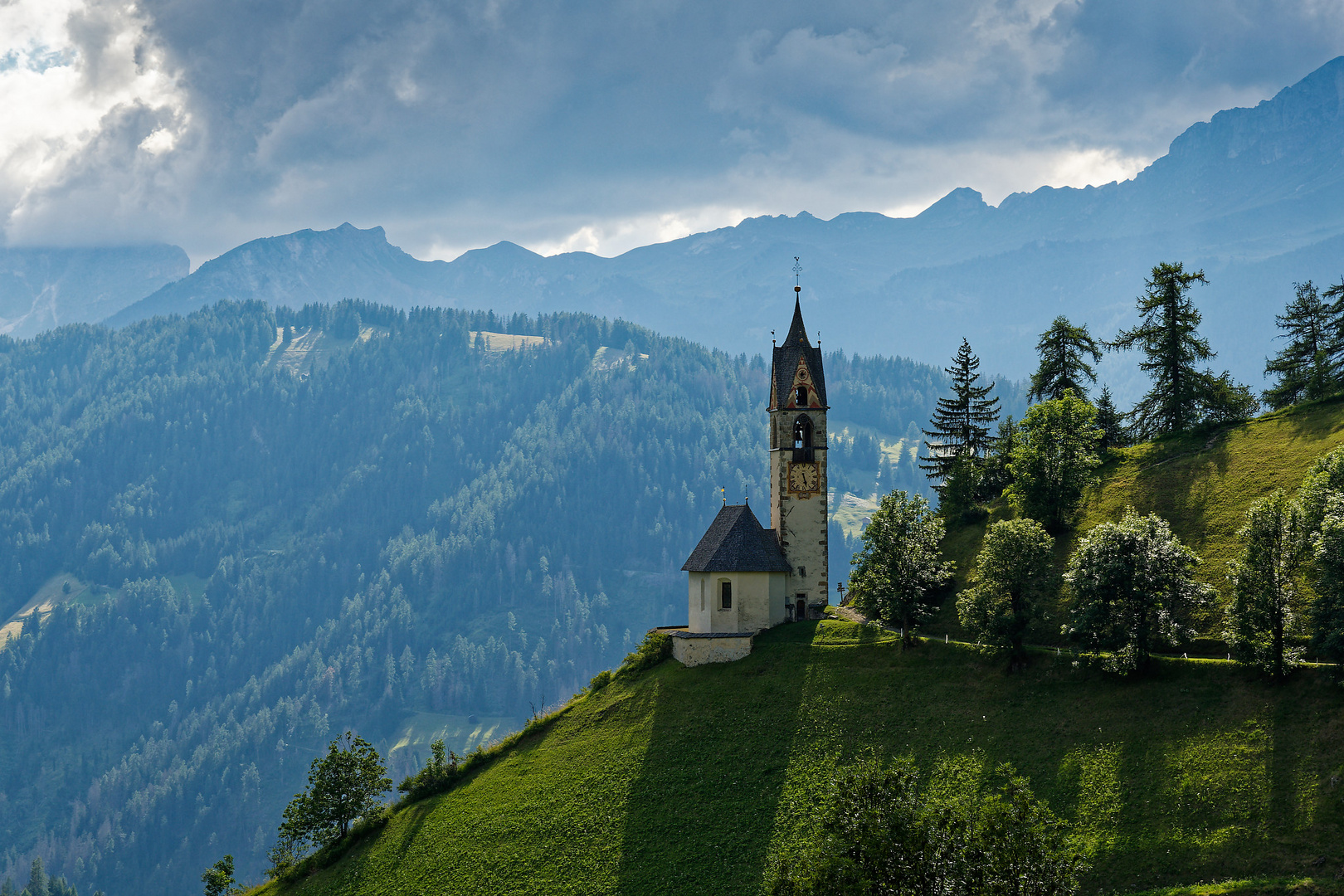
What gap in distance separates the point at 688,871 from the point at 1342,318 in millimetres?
81640

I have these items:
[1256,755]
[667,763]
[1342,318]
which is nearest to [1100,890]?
[1256,755]

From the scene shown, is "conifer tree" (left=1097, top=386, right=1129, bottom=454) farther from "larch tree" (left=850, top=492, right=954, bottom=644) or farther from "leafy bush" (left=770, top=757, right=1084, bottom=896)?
"leafy bush" (left=770, top=757, right=1084, bottom=896)

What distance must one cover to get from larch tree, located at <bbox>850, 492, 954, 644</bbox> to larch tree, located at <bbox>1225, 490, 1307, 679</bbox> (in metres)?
19.0

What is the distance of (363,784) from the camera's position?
74.6 meters

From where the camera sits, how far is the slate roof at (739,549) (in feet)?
253

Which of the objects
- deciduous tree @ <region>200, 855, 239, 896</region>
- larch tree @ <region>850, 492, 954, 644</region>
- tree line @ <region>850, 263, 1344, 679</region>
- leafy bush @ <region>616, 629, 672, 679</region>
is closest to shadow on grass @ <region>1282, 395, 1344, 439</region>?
tree line @ <region>850, 263, 1344, 679</region>

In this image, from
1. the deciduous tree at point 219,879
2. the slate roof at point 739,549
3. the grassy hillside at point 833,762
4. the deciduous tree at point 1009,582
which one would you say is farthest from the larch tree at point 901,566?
the deciduous tree at point 219,879

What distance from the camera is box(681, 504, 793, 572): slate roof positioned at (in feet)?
253

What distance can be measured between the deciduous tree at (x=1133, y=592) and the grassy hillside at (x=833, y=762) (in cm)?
200

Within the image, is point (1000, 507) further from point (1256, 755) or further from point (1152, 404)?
point (1256, 755)

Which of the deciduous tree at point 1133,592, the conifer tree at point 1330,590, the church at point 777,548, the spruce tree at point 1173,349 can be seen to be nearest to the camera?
the conifer tree at point 1330,590

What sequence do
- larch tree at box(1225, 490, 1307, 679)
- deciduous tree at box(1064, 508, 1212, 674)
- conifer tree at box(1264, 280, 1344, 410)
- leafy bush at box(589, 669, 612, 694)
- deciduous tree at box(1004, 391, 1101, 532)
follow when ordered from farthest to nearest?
conifer tree at box(1264, 280, 1344, 410) → leafy bush at box(589, 669, 612, 694) → deciduous tree at box(1004, 391, 1101, 532) → deciduous tree at box(1064, 508, 1212, 674) → larch tree at box(1225, 490, 1307, 679)

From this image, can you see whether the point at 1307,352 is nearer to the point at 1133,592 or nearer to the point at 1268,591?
the point at 1133,592

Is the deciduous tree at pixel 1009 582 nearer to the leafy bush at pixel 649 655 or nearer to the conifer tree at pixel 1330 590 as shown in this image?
the conifer tree at pixel 1330 590
